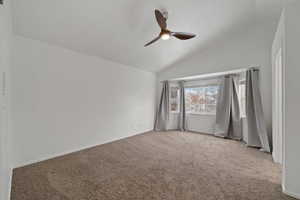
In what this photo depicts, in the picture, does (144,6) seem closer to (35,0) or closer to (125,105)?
(35,0)

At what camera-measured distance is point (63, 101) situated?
110 inches

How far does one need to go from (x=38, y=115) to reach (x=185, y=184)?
2.73m

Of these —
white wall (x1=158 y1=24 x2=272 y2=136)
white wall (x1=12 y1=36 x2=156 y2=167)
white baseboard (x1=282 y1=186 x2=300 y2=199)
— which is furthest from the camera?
white wall (x1=158 y1=24 x2=272 y2=136)

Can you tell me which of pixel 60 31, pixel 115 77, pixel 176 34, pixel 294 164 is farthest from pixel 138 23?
pixel 294 164

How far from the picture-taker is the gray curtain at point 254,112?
3.10 meters

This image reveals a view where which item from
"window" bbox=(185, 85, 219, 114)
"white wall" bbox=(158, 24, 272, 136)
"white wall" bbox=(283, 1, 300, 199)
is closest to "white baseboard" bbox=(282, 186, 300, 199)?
"white wall" bbox=(283, 1, 300, 199)

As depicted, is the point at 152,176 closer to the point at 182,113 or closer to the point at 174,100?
the point at 182,113

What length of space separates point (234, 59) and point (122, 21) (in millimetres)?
3087

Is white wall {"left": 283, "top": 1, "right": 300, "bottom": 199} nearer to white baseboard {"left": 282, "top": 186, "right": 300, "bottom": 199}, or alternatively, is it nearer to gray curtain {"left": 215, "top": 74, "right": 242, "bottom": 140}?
white baseboard {"left": 282, "top": 186, "right": 300, "bottom": 199}

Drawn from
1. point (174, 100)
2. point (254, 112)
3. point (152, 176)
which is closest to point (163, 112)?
point (174, 100)

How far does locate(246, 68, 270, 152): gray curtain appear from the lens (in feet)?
10.2

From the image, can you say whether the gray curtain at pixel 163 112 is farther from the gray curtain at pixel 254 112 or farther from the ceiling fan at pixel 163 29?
the ceiling fan at pixel 163 29

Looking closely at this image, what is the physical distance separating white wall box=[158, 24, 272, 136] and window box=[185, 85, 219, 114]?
31cm

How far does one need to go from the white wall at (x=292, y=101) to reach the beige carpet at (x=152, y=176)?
27 centimetres
